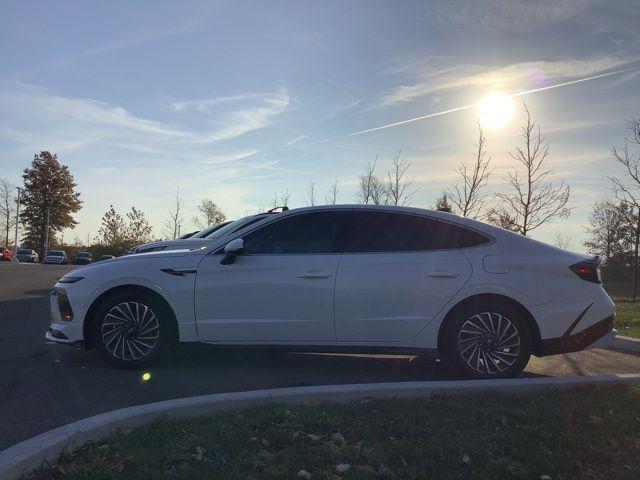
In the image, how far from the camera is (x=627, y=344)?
7.61 metres

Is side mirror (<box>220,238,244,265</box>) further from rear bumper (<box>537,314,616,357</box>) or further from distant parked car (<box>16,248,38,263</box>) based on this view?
distant parked car (<box>16,248,38,263</box>)

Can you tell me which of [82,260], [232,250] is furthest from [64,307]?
[82,260]

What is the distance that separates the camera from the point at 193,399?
4105mm

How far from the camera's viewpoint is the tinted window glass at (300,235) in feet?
18.6

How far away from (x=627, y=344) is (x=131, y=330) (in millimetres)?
6306

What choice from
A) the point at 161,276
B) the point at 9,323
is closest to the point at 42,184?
the point at 9,323

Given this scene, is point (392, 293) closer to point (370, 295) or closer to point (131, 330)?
point (370, 295)

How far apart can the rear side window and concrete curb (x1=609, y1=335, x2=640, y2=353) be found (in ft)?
10.8

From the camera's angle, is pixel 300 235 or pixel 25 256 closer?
pixel 300 235

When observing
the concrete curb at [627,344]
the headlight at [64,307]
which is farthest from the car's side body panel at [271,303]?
the concrete curb at [627,344]

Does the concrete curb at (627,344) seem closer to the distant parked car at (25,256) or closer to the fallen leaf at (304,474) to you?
the fallen leaf at (304,474)

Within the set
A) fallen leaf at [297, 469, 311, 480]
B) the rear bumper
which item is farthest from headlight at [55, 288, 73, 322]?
the rear bumper

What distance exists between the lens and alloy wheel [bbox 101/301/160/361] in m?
5.53

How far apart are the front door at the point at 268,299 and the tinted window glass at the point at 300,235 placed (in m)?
0.10
